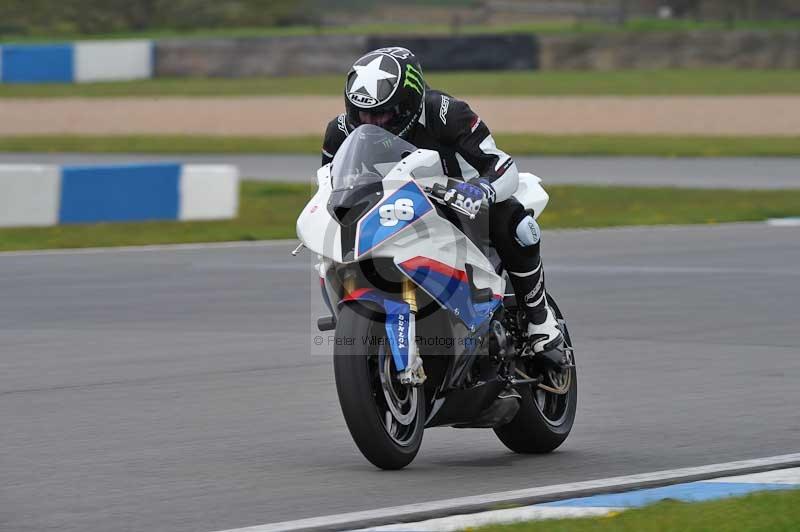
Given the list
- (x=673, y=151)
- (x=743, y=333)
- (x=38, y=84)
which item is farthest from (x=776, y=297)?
(x=38, y=84)

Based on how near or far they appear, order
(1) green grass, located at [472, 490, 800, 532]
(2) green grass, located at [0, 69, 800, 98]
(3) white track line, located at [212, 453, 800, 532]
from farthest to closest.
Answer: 1. (2) green grass, located at [0, 69, 800, 98]
2. (3) white track line, located at [212, 453, 800, 532]
3. (1) green grass, located at [472, 490, 800, 532]

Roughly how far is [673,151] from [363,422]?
20754 mm

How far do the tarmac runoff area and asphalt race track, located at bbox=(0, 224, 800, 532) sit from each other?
51.2 ft

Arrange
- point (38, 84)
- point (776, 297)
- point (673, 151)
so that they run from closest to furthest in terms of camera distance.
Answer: point (776, 297) → point (673, 151) → point (38, 84)

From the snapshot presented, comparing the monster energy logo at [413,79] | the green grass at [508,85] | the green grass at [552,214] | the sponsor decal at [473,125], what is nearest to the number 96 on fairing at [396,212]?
the monster energy logo at [413,79]

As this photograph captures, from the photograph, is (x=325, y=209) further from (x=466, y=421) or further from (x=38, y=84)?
(x=38, y=84)

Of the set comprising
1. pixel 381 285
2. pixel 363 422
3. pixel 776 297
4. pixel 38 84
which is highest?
pixel 381 285

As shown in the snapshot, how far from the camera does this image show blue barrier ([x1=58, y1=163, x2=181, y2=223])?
16.5 metres

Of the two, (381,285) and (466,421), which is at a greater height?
(381,285)

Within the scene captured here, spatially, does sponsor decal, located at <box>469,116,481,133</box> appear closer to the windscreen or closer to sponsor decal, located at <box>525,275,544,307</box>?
the windscreen

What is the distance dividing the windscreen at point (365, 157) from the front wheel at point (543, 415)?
3.74ft

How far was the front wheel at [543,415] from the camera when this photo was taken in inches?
259

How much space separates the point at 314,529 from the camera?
511 cm

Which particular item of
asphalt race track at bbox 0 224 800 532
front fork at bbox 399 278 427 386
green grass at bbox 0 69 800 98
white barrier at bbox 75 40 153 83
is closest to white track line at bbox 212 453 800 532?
asphalt race track at bbox 0 224 800 532
